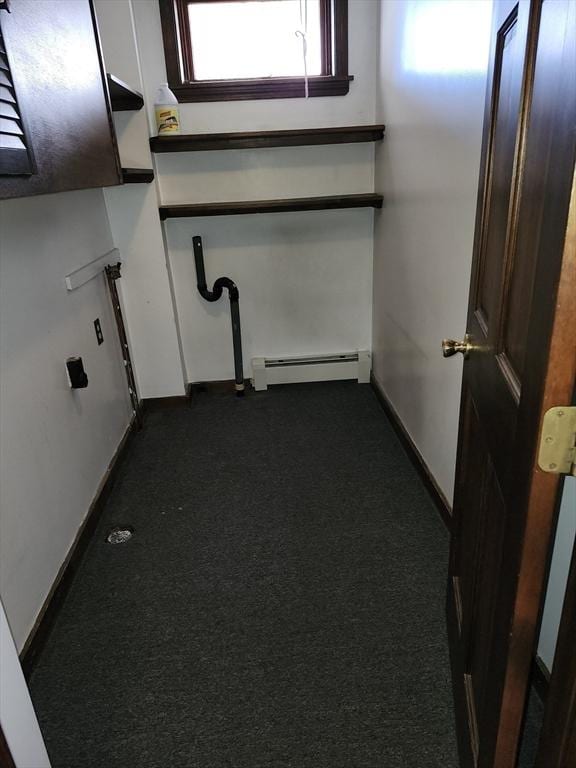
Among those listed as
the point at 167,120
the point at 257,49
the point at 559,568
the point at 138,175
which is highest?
the point at 257,49

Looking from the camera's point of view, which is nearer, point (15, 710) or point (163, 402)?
point (15, 710)

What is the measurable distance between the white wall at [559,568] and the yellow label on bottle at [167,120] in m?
2.45

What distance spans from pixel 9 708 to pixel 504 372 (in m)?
0.96

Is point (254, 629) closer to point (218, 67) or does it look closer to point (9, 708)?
point (9, 708)

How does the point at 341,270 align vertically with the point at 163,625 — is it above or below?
above

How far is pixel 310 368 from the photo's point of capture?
327cm

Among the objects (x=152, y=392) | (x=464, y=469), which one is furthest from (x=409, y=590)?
(x=152, y=392)

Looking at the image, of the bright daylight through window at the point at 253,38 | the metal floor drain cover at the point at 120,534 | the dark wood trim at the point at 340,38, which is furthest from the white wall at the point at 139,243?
the metal floor drain cover at the point at 120,534

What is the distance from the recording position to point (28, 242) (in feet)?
5.74

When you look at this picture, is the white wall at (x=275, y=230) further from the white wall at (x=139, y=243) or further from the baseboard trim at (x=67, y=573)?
the baseboard trim at (x=67, y=573)

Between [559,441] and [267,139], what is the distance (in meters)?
2.51

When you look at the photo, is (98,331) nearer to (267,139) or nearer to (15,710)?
(267,139)

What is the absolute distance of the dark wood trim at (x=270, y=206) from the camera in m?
2.79

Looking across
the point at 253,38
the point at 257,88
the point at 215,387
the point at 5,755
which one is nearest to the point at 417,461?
the point at 215,387
